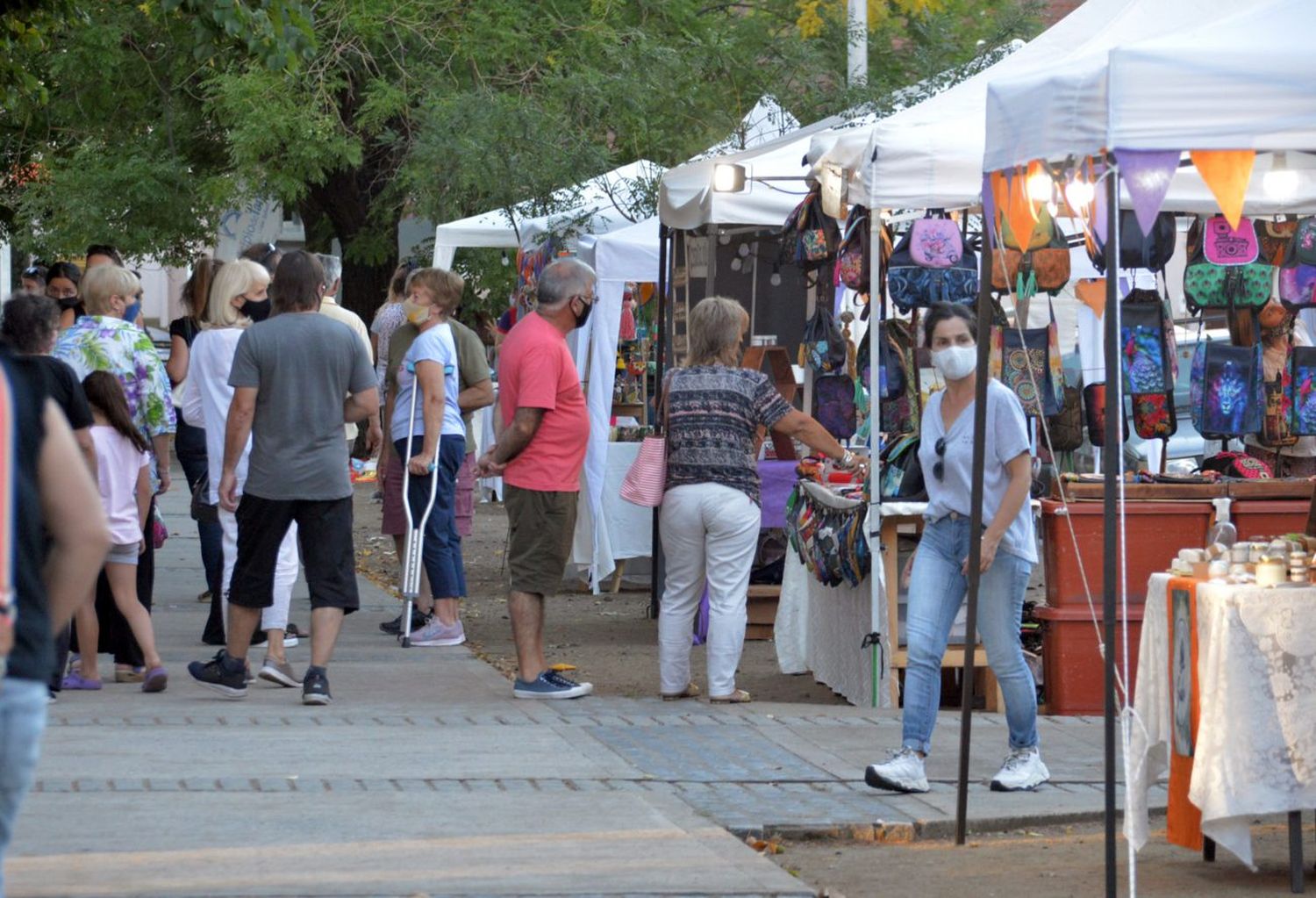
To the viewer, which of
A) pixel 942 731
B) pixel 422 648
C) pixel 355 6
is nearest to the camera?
pixel 942 731

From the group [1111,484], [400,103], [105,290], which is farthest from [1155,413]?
[400,103]

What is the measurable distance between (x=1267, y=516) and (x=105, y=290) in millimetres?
5130

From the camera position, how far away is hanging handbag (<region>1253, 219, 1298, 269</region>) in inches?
386

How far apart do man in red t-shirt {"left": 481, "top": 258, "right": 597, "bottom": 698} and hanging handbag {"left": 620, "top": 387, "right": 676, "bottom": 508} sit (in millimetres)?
289

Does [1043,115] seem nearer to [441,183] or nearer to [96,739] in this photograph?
[96,739]

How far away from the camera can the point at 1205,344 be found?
9719mm

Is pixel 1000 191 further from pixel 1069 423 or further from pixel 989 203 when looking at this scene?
pixel 1069 423

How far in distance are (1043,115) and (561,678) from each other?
4.12 metres

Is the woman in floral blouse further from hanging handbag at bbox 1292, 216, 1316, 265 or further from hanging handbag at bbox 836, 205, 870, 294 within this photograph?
hanging handbag at bbox 1292, 216, 1316, 265

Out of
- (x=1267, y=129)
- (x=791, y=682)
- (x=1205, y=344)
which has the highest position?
(x=1267, y=129)

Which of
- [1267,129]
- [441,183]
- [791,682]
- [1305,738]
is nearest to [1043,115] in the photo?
[1267,129]

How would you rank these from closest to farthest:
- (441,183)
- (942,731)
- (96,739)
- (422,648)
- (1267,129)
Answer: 1. (1267,129)
2. (96,739)
3. (942,731)
4. (422,648)
5. (441,183)

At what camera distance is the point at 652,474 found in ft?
28.9

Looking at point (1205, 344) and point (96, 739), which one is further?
point (1205, 344)
